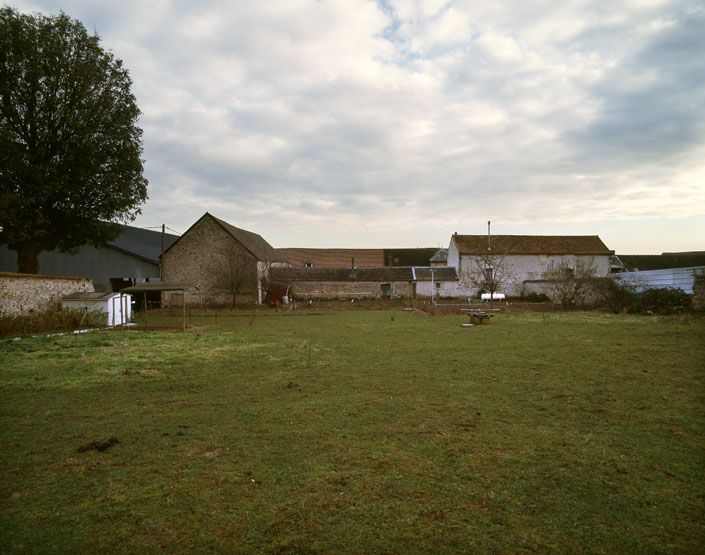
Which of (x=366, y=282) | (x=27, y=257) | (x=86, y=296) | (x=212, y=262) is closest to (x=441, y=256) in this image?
(x=366, y=282)

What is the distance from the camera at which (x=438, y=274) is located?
1948 inches

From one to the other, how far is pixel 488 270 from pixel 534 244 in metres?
8.04

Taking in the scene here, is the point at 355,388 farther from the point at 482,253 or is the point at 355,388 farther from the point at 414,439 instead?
the point at 482,253

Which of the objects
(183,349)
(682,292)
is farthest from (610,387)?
(682,292)

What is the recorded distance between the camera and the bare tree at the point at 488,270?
4631 centimetres

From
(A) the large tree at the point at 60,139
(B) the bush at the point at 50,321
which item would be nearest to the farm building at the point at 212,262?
(A) the large tree at the point at 60,139

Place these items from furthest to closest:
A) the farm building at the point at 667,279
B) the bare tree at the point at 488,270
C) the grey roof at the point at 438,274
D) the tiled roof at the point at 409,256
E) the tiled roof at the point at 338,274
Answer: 1. the tiled roof at the point at 409,256
2. the grey roof at the point at 438,274
3. the tiled roof at the point at 338,274
4. the bare tree at the point at 488,270
5. the farm building at the point at 667,279

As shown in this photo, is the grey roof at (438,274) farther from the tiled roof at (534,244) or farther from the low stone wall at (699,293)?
the low stone wall at (699,293)

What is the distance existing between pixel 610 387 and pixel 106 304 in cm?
2275

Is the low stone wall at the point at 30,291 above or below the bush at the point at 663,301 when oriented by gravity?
above

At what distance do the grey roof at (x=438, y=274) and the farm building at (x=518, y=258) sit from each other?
0.73 meters

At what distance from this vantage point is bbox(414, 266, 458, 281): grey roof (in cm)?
4884

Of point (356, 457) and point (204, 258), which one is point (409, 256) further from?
point (356, 457)

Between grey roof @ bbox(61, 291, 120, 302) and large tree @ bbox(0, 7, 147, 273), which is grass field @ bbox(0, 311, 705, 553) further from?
large tree @ bbox(0, 7, 147, 273)
